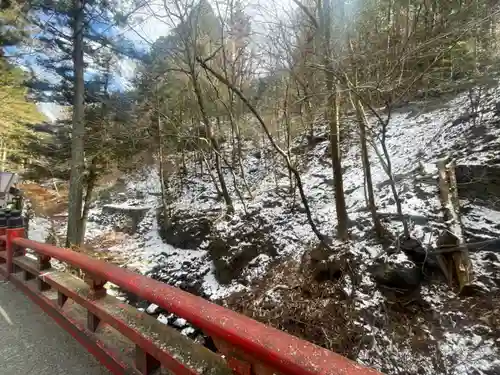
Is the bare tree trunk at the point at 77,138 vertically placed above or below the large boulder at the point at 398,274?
above

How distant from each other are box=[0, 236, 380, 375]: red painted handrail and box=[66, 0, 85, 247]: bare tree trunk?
7069 mm

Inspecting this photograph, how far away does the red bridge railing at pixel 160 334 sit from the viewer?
3.45 ft

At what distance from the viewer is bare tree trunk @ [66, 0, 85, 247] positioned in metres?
7.64

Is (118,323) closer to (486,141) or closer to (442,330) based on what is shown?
(442,330)

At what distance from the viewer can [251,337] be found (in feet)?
3.79

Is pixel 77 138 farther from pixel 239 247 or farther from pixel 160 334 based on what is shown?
pixel 160 334

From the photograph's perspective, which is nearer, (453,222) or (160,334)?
(160,334)

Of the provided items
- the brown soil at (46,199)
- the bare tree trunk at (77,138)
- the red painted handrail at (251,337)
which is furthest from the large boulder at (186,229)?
the red painted handrail at (251,337)

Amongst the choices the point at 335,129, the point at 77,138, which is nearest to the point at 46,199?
the point at 77,138

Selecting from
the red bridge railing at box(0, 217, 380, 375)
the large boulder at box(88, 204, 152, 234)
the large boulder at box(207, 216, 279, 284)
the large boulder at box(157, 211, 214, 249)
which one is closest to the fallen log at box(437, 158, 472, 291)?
the large boulder at box(207, 216, 279, 284)

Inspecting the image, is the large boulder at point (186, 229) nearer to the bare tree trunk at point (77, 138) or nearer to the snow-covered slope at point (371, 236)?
the snow-covered slope at point (371, 236)

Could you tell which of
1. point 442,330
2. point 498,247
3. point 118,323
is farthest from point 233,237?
point 118,323

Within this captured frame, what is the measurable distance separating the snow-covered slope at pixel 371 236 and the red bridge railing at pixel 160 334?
383cm

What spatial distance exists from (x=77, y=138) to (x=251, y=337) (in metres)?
8.47
